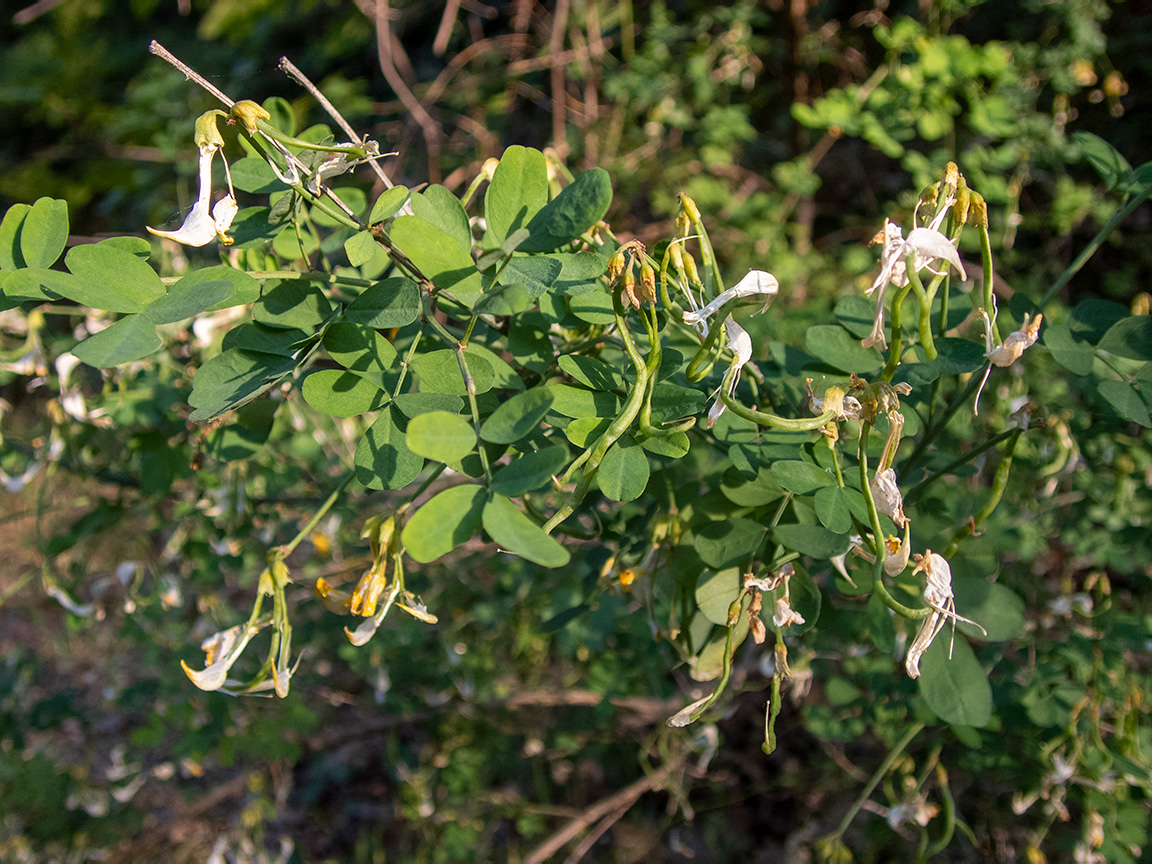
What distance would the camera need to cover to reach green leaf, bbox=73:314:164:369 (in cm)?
45

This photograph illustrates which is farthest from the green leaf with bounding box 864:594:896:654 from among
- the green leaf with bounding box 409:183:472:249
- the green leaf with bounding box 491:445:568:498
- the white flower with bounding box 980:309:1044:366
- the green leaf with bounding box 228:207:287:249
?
the green leaf with bounding box 228:207:287:249

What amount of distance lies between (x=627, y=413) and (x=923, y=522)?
0.40 metres

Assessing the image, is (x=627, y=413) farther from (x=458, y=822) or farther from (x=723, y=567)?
(x=458, y=822)

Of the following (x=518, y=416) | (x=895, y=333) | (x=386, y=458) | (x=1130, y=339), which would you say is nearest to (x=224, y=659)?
(x=386, y=458)

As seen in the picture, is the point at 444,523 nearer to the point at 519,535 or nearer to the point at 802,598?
the point at 519,535

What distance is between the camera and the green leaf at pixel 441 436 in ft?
1.48

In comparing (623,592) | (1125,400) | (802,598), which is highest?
(1125,400)

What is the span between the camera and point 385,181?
1.72 feet

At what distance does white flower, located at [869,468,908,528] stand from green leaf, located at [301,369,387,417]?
1.18ft

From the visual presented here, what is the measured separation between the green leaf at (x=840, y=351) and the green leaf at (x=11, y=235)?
0.60 m

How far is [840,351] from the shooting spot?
1.96ft

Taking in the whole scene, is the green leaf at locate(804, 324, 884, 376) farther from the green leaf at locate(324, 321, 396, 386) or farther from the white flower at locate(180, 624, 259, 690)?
the white flower at locate(180, 624, 259, 690)

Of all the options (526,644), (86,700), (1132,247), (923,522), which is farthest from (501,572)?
(86,700)

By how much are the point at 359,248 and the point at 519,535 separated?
23cm
